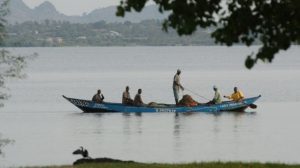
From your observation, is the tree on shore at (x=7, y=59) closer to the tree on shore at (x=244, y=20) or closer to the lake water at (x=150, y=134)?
the lake water at (x=150, y=134)

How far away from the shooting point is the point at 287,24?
1185cm

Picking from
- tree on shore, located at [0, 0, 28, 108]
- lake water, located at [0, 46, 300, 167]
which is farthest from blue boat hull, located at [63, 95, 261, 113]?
tree on shore, located at [0, 0, 28, 108]

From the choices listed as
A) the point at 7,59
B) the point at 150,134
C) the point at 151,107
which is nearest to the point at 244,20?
the point at 7,59

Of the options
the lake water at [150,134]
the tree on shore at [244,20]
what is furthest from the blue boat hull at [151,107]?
the tree on shore at [244,20]

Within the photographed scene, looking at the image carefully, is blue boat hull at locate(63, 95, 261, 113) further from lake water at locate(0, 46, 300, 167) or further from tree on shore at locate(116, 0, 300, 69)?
tree on shore at locate(116, 0, 300, 69)

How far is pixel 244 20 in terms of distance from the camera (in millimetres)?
11812

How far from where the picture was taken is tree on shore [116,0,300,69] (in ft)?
38.4

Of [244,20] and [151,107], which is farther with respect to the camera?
[151,107]

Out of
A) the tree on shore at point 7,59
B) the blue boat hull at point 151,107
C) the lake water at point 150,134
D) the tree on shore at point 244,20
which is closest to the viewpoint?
the tree on shore at point 244,20

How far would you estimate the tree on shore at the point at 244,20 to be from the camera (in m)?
11.7

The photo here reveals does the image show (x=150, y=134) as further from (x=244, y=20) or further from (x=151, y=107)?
(x=244, y=20)

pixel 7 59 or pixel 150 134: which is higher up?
pixel 7 59

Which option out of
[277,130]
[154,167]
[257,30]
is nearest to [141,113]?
[277,130]

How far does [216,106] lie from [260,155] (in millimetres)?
18875
